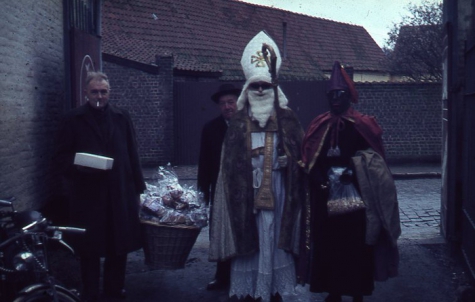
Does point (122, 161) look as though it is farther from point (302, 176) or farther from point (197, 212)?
point (302, 176)

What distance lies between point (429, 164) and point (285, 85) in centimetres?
492

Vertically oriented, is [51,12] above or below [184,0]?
below

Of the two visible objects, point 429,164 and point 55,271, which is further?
point 429,164

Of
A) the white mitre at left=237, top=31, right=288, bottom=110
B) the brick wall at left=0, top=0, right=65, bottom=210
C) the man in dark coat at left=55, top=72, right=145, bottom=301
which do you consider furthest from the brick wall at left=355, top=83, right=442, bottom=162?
the man in dark coat at left=55, top=72, right=145, bottom=301

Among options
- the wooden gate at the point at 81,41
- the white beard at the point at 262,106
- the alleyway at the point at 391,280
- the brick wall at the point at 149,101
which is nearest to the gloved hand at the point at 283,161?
the white beard at the point at 262,106

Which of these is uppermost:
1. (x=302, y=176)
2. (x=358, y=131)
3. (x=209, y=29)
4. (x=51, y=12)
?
(x=209, y=29)

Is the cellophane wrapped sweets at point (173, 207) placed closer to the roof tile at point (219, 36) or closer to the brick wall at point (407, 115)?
the roof tile at point (219, 36)

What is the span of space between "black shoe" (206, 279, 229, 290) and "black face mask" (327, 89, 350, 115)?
7.09ft

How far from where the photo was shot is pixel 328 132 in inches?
216

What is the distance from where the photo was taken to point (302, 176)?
569 cm

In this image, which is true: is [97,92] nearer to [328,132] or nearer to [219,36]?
[328,132]

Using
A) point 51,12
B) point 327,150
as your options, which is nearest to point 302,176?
point 327,150

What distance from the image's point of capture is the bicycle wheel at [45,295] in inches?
157

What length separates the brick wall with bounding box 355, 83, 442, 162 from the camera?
20594 mm
